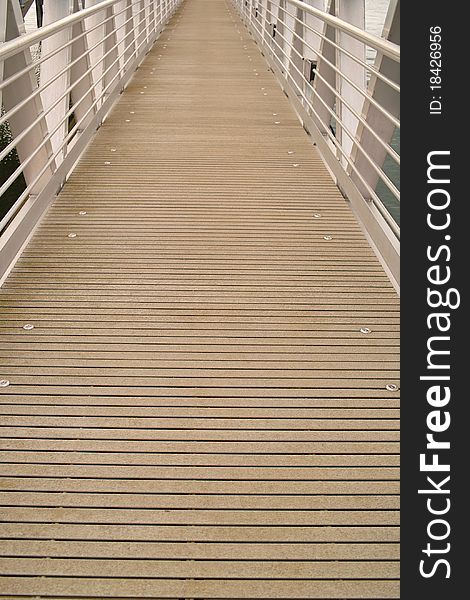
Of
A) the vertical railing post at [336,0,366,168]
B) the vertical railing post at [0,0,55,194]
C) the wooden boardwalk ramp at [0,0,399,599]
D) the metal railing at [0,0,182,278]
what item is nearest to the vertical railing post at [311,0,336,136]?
the vertical railing post at [336,0,366,168]

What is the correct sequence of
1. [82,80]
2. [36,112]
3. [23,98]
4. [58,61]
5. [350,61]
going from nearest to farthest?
[23,98] < [36,112] < [58,61] < [350,61] < [82,80]

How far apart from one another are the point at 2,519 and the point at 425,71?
199cm

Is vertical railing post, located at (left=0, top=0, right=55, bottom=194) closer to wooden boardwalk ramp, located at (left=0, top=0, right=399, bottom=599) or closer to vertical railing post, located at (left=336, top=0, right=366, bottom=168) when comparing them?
wooden boardwalk ramp, located at (left=0, top=0, right=399, bottom=599)

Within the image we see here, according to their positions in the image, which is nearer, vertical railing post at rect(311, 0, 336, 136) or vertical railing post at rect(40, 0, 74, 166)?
vertical railing post at rect(40, 0, 74, 166)

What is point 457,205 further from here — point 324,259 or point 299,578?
point 324,259

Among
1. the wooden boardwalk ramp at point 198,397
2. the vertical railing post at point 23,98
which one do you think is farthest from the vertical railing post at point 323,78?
the vertical railing post at point 23,98

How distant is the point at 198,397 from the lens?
7.93 feet

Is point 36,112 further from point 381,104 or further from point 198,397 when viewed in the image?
point 198,397

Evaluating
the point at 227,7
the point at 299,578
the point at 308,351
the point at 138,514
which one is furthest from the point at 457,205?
the point at 227,7

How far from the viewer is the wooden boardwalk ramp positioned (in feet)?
5.84

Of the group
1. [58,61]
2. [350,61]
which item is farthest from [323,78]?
[58,61]

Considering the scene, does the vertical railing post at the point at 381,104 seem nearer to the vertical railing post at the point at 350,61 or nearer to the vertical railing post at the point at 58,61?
the vertical railing post at the point at 350,61

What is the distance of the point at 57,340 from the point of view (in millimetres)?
2740

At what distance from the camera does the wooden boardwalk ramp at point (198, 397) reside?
178 centimetres
